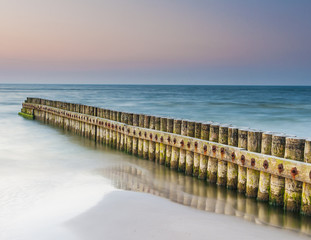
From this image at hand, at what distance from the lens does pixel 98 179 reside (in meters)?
7.92

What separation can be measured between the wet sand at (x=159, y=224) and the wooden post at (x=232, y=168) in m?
1.01

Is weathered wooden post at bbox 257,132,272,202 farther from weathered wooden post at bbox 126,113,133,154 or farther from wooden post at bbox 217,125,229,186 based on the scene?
weathered wooden post at bbox 126,113,133,154

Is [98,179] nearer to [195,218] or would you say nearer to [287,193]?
[195,218]

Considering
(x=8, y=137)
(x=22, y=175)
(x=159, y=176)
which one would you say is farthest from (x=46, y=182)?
(x=8, y=137)

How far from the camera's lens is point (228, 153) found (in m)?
6.54

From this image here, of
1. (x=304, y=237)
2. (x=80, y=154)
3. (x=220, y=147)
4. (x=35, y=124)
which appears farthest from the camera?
(x=35, y=124)

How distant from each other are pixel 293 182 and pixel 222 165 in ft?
5.22

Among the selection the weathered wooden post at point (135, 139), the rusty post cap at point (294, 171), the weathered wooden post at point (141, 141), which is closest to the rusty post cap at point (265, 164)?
the rusty post cap at point (294, 171)

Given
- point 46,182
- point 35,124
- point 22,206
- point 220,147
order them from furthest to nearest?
1. point 35,124
2. point 46,182
3. point 220,147
4. point 22,206

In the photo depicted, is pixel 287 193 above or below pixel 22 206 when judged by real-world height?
above

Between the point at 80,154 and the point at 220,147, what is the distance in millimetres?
5356

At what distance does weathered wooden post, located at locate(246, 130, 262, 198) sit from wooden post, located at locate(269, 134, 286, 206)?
0.36m

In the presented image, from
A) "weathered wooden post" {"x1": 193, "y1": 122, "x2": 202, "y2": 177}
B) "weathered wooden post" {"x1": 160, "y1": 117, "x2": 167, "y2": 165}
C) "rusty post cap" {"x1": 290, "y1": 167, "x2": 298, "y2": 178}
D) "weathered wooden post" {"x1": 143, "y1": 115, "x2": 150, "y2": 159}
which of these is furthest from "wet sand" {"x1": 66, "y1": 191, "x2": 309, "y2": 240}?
"weathered wooden post" {"x1": 143, "y1": 115, "x2": 150, "y2": 159}

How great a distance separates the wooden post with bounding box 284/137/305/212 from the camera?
545 cm
